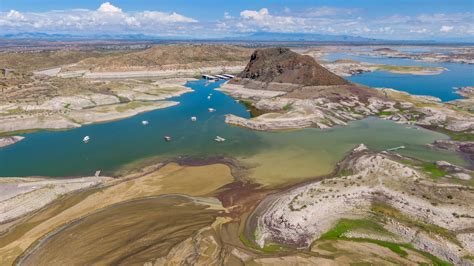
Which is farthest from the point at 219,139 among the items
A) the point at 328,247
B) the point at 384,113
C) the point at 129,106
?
the point at 384,113

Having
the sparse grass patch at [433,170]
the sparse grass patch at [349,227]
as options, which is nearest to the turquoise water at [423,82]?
the sparse grass patch at [433,170]

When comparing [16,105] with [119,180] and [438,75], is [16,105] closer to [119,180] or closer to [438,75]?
[119,180]

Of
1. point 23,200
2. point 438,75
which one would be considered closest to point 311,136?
point 23,200

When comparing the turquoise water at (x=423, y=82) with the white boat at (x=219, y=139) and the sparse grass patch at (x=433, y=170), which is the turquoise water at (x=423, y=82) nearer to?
the sparse grass patch at (x=433, y=170)

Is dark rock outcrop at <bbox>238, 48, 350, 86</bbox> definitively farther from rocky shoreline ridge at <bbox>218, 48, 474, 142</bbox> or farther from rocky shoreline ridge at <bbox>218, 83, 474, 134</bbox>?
rocky shoreline ridge at <bbox>218, 83, 474, 134</bbox>

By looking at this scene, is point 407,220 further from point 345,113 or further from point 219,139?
point 345,113

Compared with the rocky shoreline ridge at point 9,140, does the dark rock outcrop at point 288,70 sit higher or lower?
higher
